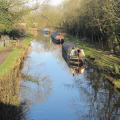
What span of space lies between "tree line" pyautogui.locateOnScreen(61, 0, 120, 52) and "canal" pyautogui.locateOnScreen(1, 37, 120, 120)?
506 cm

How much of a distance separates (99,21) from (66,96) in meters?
18.4

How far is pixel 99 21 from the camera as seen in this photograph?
40094 mm

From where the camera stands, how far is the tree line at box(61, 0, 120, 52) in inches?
1126

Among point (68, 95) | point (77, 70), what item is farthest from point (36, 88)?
point (77, 70)

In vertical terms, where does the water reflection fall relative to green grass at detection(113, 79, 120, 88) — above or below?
below

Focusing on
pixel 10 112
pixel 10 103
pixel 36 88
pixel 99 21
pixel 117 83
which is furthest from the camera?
pixel 99 21

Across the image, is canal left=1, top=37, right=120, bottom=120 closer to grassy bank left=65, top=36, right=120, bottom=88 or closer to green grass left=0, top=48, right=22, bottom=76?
grassy bank left=65, top=36, right=120, bottom=88

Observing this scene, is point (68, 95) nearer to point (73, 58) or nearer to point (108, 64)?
point (108, 64)

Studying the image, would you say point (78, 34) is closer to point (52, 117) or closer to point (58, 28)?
point (58, 28)

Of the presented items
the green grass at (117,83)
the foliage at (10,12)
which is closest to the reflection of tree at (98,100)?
the green grass at (117,83)

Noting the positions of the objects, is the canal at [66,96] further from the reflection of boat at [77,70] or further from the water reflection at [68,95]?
the reflection of boat at [77,70]

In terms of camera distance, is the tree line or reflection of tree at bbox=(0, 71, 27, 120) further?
the tree line

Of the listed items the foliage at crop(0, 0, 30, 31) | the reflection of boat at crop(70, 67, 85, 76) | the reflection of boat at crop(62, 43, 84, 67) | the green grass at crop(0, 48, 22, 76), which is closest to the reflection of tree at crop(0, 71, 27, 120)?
the green grass at crop(0, 48, 22, 76)

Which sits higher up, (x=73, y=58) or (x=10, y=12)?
(x=10, y=12)
